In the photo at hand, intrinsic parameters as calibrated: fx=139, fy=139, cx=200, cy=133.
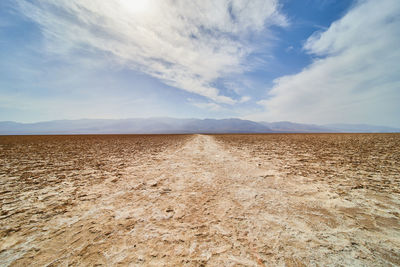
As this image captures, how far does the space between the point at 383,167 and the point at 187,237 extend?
10.1m

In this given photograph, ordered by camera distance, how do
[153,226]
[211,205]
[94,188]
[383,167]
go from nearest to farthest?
[153,226], [211,205], [94,188], [383,167]

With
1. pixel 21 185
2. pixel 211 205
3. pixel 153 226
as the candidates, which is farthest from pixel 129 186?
pixel 21 185

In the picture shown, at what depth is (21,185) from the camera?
5145 millimetres

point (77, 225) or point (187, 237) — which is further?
point (77, 225)

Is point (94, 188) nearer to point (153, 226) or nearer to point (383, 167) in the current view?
point (153, 226)

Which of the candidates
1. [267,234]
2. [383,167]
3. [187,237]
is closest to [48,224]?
[187,237]

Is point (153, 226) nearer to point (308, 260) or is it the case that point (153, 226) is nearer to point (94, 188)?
point (308, 260)

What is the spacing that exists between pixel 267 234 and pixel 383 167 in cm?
862

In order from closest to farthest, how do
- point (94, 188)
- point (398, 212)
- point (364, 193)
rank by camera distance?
point (398, 212)
point (364, 193)
point (94, 188)

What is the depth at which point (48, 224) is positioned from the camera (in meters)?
3.12

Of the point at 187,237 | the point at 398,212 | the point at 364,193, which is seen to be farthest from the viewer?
the point at 364,193

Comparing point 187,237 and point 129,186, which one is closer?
point 187,237

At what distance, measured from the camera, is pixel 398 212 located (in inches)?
137

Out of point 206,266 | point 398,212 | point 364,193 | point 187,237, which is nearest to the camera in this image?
point 206,266
